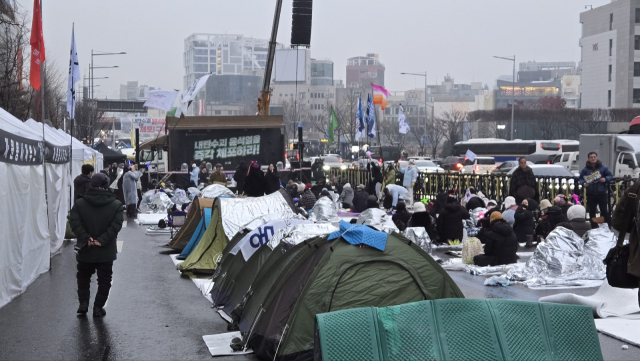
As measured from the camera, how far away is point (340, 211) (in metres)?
26.5

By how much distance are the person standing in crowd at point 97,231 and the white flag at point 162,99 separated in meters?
25.2

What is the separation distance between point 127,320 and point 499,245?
6.61m

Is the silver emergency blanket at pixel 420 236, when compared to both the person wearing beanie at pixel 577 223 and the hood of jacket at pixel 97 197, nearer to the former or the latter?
the person wearing beanie at pixel 577 223

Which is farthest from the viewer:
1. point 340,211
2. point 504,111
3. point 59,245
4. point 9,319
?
point 504,111

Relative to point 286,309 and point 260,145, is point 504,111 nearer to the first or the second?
point 260,145

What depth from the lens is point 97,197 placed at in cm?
970

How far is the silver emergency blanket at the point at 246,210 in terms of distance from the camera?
45.0 ft

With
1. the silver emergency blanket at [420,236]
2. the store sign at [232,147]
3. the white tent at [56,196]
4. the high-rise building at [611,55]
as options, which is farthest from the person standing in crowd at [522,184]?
the high-rise building at [611,55]

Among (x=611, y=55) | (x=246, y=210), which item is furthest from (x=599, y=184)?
(x=611, y=55)

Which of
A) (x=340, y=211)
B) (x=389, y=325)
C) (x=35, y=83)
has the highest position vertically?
(x=35, y=83)

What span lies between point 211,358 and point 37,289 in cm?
501

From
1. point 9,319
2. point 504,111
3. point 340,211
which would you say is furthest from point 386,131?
point 9,319

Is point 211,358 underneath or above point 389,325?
underneath

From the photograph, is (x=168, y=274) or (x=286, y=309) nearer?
(x=286, y=309)
